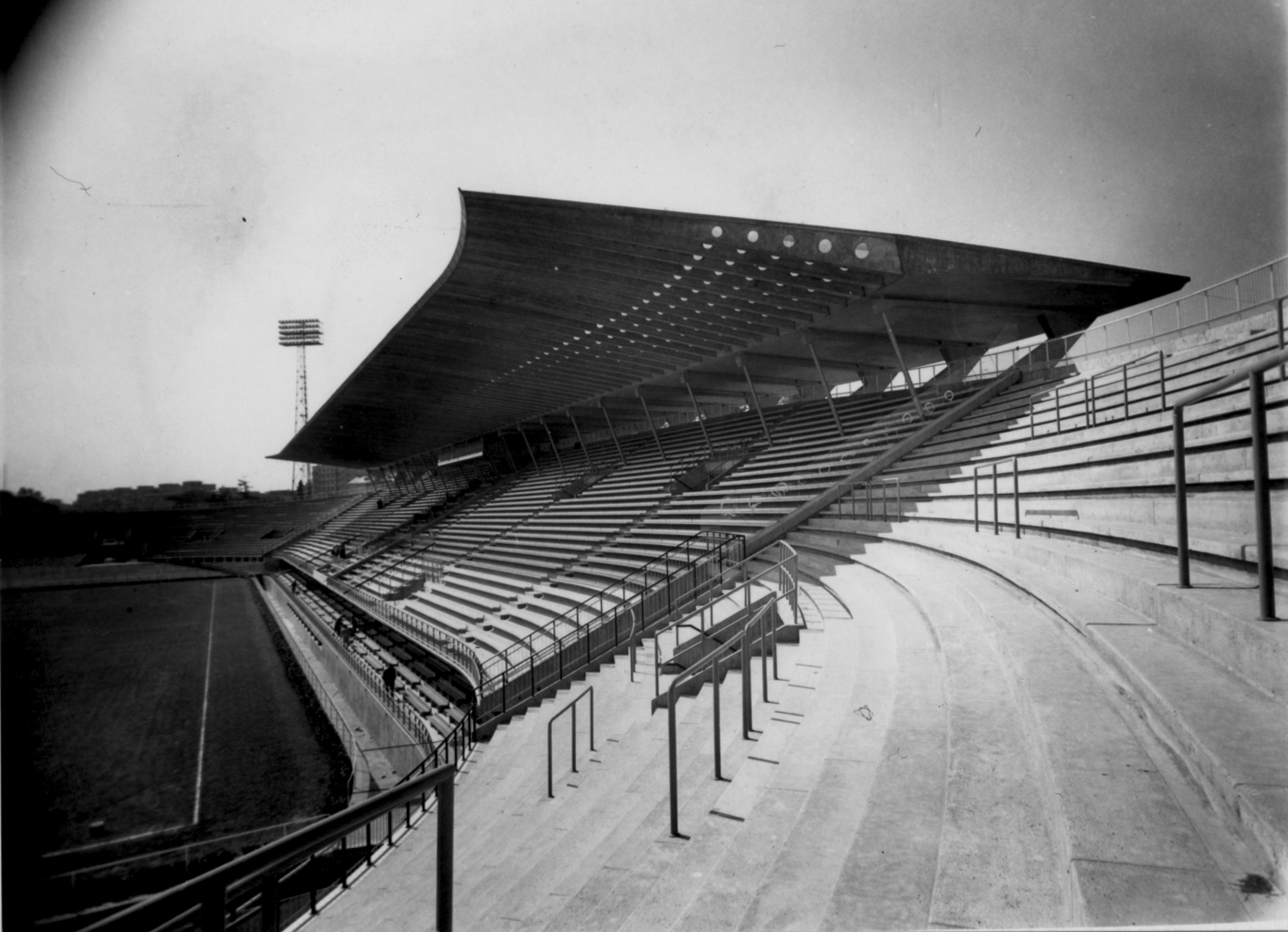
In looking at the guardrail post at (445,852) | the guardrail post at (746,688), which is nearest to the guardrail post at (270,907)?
the guardrail post at (445,852)

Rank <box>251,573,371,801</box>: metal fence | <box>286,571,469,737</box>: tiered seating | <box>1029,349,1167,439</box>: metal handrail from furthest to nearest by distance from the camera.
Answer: <box>286,571,469,737</box>: tiered seating
<box>251,573,371,801</box>: metal fence
<box>1029,349,1167,439</box>: metal handrail

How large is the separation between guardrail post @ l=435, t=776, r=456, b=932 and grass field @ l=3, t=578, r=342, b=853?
8.79 metres

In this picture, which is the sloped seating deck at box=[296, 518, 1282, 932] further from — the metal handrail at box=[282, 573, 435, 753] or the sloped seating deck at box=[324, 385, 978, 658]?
the sloped seating deck at box=[324, 385, 978, 658]

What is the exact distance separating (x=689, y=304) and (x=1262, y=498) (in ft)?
40.1

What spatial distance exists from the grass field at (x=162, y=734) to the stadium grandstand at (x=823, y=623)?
128 cm

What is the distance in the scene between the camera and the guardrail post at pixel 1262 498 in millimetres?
2443

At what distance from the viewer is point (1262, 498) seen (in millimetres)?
2527

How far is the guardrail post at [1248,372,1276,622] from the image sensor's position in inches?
96.2

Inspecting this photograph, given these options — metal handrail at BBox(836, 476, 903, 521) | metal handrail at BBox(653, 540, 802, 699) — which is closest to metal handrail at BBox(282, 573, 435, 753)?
metal handrail at BBox(653, 540, 802, 699)

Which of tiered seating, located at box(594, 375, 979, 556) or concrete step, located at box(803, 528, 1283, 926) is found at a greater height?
tiered seating, located at box(594, 375, 979, 556)

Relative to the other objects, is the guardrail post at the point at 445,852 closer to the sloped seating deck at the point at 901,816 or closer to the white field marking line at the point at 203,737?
the sloped seating deck at the point at 901,816

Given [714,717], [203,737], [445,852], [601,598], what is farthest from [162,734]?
[445,852]

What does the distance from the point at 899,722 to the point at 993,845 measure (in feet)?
3.80

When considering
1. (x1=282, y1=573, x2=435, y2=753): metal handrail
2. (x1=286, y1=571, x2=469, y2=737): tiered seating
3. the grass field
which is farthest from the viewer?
Result: (x1=286, y1=571, x2=469, y2=737): tiered seating
